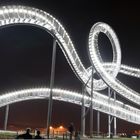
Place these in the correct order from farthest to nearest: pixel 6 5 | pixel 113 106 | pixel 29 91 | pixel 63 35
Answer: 1. pixel 113 106
2. pixel 29 91
3. pixel 63 35
4. pixel 6 5

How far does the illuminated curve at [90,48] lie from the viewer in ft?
123

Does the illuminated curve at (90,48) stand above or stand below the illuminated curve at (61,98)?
above

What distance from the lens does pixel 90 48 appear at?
166ft

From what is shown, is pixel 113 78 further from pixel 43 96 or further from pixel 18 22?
pixel 18 22

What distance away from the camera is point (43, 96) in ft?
196

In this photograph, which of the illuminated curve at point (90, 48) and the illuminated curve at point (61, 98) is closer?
the illuminated curve at point (90, 48)

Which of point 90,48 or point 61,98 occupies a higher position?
point 90,48

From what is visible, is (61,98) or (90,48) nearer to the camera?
(90,48)

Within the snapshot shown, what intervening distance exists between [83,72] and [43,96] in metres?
9.26

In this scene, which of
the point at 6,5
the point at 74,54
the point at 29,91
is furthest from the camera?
the point at 29,91

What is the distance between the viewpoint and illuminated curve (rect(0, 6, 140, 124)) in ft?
123

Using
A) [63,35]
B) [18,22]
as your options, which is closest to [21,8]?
[18,22]

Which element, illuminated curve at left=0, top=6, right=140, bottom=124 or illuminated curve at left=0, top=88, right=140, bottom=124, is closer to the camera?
illuminated curve at left=0, top=6, right=140, bottom=124

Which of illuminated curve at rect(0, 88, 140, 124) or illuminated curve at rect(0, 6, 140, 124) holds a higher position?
illuminated curve at rect(0, 6, 140, 124)
